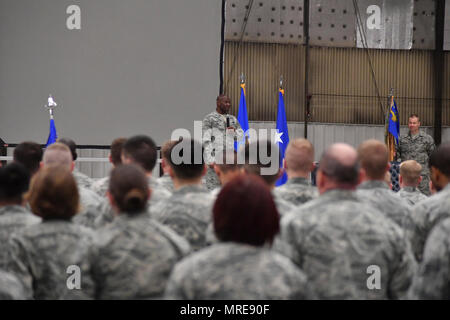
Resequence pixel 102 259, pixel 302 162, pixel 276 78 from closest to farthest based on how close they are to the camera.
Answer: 1. pixel 102 259
2. pixel 302 162
3. pixel 276 78

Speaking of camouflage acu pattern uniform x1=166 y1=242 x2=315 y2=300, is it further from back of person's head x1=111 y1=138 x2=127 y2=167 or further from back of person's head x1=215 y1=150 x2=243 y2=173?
back of person's head x1=111 y1=138 x2=127 y2=167

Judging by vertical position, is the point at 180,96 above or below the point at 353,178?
above

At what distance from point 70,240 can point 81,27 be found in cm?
533

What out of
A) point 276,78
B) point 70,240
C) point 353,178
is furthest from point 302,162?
point 276,78

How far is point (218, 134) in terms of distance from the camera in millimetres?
6035

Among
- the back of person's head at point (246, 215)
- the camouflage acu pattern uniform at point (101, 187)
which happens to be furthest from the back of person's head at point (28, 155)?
the back of person's head at point (246, 215)

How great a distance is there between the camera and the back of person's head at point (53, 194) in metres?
2.05

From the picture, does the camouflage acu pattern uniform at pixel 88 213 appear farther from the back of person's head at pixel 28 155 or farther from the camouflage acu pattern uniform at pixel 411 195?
the camouflage acu pattern uniform at pixel 411 195

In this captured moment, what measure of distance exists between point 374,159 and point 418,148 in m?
5.54

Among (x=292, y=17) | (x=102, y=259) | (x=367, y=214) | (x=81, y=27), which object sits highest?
(x=292, y=17)

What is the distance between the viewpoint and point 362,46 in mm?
11344

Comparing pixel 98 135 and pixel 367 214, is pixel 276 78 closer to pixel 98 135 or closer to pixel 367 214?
pixel 98 135

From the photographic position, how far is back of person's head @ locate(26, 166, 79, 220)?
2.05 meters

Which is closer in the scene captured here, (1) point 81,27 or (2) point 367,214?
(2) point 367,214
